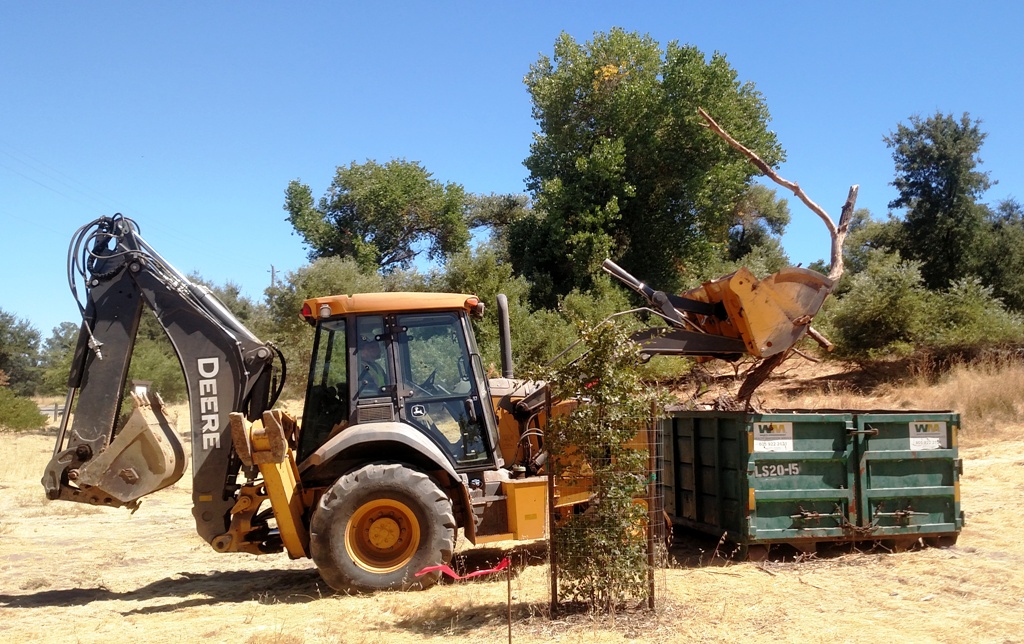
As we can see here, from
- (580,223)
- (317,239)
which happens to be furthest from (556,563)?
(317,239)

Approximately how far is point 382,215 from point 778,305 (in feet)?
81.1

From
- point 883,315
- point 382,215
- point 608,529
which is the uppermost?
point 382,215

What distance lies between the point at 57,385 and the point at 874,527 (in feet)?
106

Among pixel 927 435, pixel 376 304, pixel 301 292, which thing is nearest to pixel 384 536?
pixel 376 304

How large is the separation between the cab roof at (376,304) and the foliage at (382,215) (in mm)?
22686

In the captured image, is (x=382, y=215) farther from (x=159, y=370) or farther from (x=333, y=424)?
(x=333, y=424)

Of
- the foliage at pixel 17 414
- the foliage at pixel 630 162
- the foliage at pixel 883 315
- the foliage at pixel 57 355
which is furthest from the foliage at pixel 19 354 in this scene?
the foliage at pixel 883 315

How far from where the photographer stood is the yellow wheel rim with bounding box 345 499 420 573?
24.3ft

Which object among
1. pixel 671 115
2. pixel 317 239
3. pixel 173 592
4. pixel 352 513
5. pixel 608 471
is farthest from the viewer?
pixel 317 239

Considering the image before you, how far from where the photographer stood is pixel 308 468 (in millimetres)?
7699

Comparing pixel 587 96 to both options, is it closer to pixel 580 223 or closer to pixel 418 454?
pixel 580 223

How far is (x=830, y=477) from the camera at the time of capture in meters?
8.17

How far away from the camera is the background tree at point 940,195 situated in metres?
27.8

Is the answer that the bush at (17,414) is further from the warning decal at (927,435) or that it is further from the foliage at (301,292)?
the warning decal at (927,435)
